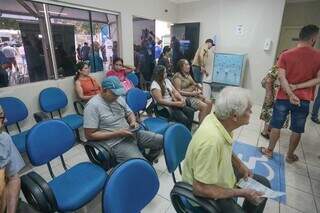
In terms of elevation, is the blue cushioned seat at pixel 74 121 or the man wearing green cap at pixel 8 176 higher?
the man wearing green cap at pixel 8 176

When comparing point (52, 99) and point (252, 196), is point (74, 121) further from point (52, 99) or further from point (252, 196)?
point (252, 196)

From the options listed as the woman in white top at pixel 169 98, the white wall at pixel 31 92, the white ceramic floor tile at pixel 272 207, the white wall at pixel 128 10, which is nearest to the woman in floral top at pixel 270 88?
the woman in white top at pixel 169 98

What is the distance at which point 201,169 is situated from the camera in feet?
3.18

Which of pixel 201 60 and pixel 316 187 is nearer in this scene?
pixel 316 187

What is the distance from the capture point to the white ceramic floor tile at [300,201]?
1.76m

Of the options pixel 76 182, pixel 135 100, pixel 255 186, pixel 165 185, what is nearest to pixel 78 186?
pixel 76 182

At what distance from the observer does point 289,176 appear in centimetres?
218

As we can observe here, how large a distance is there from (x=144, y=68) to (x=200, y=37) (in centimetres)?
187

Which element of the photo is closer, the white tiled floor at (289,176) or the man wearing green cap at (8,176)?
the man wearing green cap at (8,176)

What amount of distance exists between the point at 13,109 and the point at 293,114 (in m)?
3.31

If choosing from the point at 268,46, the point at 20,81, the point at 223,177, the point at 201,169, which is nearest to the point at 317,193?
the point at 223,177

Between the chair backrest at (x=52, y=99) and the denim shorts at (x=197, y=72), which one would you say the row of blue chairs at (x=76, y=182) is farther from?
the denim shorts at (x=197, y=72)

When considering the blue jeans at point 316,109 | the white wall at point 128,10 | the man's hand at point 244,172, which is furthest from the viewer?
the blue jeans at point 316,109

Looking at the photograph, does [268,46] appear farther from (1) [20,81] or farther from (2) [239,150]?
(1) [20,81]
